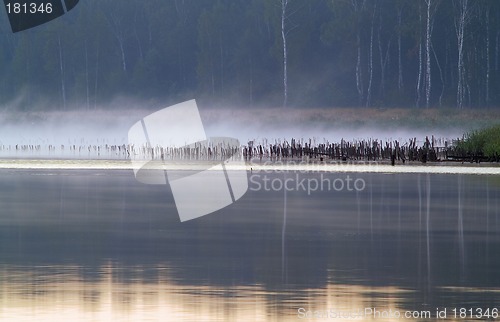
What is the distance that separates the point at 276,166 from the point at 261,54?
189 feet

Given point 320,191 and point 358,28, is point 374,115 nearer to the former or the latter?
point 358,28

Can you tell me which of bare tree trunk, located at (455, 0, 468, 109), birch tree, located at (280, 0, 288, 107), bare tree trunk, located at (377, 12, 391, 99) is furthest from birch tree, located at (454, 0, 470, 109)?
birch tree, located at (280, 0, 288, 107)

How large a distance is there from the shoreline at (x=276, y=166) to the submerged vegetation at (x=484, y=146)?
0.49m

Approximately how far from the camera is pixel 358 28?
329ft

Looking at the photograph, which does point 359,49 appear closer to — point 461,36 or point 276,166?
point 461,36

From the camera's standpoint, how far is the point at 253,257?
2064 cm

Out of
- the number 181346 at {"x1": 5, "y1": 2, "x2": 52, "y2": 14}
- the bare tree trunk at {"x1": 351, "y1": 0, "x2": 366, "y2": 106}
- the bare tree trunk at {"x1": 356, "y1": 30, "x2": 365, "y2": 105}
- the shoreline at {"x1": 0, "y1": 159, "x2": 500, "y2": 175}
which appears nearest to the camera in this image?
the shoreline at {"x1": 0, "y1": 159, "x2": 500, "y2": 175}

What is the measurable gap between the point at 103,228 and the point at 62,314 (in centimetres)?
1033

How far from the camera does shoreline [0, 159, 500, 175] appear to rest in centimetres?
4884

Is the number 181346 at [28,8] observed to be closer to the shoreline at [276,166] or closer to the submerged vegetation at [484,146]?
the shoreline at [276,166]

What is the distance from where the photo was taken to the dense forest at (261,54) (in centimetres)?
9888

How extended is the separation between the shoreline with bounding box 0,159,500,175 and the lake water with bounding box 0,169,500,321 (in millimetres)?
12454

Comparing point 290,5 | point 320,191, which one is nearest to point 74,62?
point 290,5

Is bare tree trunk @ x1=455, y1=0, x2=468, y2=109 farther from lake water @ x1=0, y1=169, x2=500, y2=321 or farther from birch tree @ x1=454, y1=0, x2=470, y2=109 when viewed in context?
lake water @ x1=0, y1=169, x2=500, y2=321
